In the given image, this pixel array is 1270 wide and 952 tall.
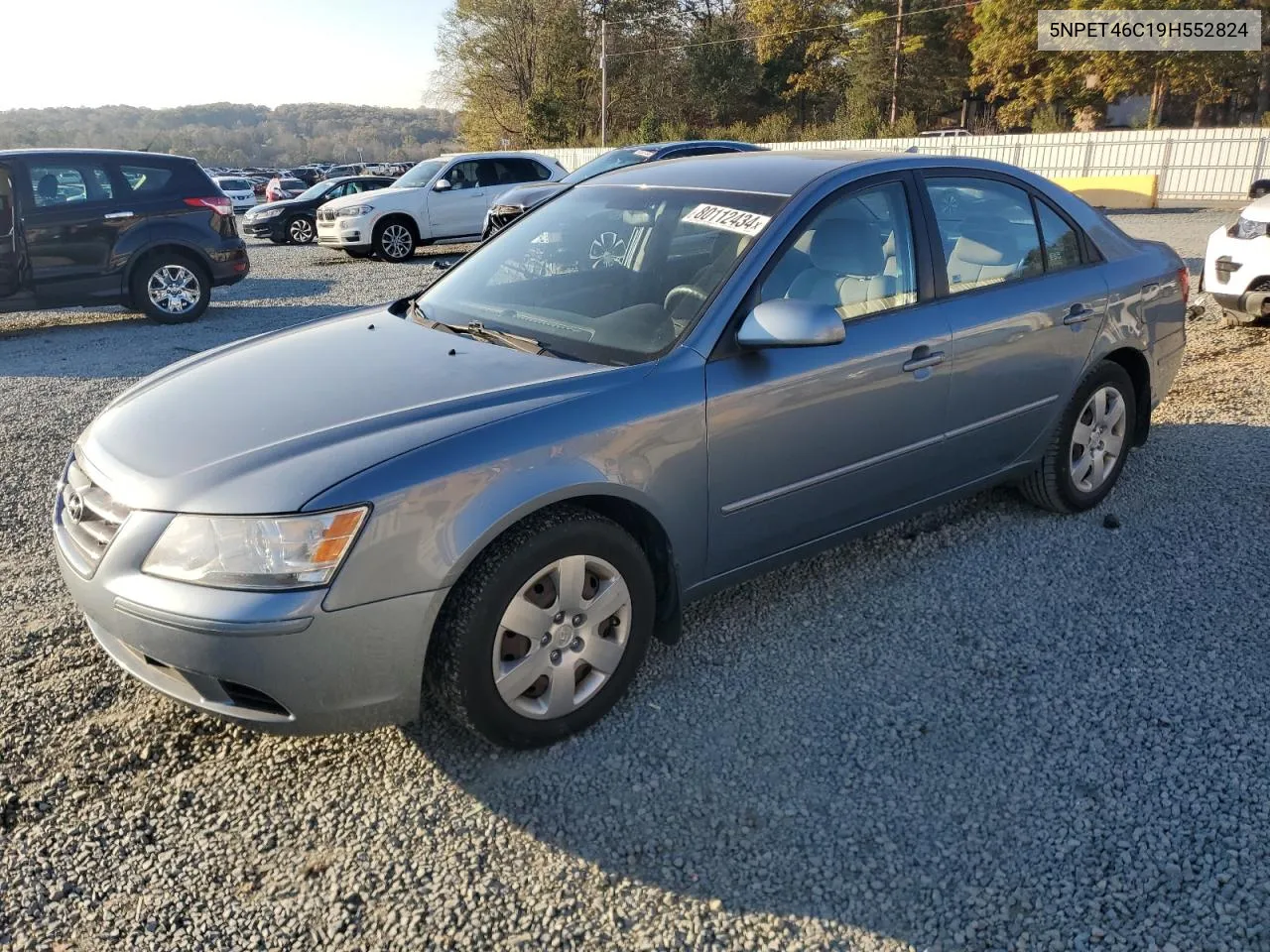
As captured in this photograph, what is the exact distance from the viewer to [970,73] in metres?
44.2

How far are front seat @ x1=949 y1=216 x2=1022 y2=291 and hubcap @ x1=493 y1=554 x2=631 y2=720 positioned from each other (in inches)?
74.1

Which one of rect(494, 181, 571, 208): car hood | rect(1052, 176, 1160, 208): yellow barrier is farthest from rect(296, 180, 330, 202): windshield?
rect(1052, 176, 1160, 208): yellow barrier

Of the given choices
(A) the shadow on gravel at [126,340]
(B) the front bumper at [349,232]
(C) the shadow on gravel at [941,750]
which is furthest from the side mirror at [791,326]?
(B) the front bumper at [349,232]

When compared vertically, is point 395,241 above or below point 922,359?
below

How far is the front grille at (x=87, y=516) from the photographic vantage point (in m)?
2.53

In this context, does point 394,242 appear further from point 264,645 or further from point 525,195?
point 264,645

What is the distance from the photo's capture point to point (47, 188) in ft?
29.2

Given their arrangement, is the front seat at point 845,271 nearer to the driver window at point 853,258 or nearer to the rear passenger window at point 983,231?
the driver window at point 853,258

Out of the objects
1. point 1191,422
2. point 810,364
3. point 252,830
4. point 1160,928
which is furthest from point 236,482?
point 1191,422

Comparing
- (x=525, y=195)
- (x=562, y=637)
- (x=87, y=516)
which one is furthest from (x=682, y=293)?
(x=525, y=195)

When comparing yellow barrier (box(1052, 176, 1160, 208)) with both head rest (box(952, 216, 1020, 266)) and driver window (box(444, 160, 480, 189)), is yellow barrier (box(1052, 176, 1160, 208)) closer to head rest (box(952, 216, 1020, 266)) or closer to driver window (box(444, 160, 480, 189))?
driver window (box(444, 160, 480, 189))

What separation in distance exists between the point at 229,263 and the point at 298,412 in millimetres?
8307

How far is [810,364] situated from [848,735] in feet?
3.91

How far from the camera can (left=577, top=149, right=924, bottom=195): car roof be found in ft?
11.2
